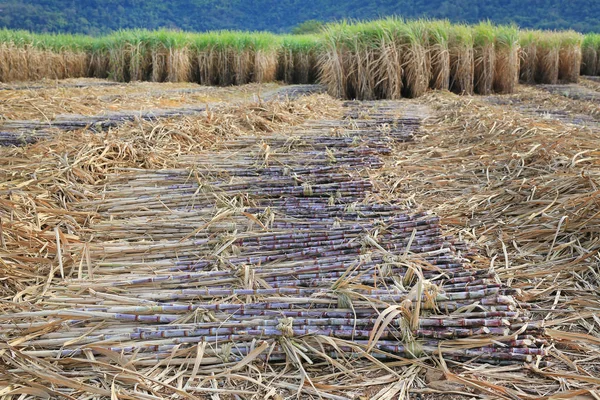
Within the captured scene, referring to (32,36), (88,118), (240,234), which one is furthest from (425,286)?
(32,36)

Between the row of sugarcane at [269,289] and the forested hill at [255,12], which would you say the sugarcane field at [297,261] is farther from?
the forested hill at [255,12]

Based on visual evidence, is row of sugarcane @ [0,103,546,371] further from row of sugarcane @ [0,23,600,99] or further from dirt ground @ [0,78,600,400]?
row of sugarcane @ [0,23,600,99]

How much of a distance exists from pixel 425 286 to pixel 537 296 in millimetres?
543

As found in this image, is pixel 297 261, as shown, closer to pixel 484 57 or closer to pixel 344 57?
pixel 344 57

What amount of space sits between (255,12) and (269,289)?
83.6m

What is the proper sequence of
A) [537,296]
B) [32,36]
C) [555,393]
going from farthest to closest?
[32,36], [537,296], [555,393]

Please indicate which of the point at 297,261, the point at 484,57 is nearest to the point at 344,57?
the point at 484,57

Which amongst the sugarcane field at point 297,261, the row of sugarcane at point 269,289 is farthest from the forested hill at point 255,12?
the row of sugarcane at point 269,289

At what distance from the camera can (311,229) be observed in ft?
Result: 7.74

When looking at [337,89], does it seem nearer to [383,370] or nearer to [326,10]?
[383,370]

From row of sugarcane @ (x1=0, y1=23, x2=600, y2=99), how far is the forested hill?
80.0 feet

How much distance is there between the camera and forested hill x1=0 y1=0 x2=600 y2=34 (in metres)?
42.6

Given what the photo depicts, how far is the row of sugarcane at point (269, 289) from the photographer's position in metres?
1.58

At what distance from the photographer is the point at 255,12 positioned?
261ft
